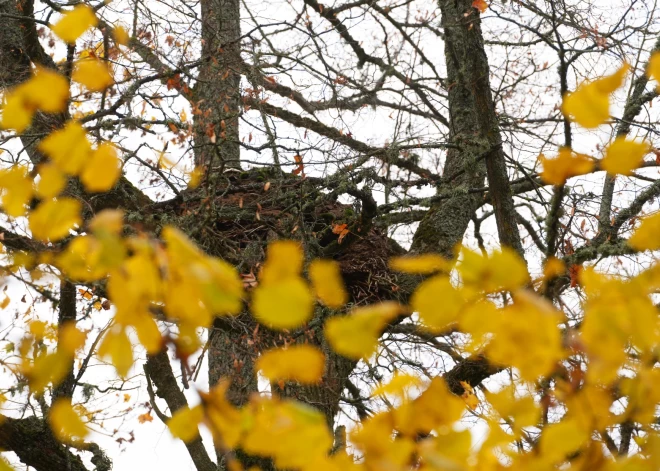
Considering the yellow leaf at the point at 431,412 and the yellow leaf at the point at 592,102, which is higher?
the yellow leaf at the point at 592,102

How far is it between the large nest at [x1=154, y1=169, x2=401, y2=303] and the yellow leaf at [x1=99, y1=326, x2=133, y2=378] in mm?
2749

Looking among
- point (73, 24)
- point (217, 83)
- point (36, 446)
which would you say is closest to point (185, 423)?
point (73, 24)

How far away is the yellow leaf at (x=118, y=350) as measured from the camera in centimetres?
110

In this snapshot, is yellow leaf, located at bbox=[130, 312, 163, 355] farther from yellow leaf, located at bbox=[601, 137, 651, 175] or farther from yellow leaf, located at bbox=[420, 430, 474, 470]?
yellow leaf, located at bbox=[601, 137, 651, 175]

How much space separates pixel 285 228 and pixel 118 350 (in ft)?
9.81

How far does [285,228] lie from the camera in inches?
161

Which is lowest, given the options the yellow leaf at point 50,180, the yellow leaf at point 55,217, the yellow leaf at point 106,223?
the yellow leaf at point 106,223

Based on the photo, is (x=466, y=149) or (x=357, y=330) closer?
(x=357, y=330)

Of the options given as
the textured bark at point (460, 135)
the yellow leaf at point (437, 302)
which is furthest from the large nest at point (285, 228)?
the yellow leaf at point (437, 302)

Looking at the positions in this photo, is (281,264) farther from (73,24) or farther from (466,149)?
(466,149)

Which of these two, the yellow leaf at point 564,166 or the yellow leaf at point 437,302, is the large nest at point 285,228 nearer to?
the yellow leaf at point 564,166

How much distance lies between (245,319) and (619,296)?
10.7 feet

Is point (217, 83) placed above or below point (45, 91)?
above

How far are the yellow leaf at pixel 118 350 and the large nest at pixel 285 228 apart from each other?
9.02 feet
